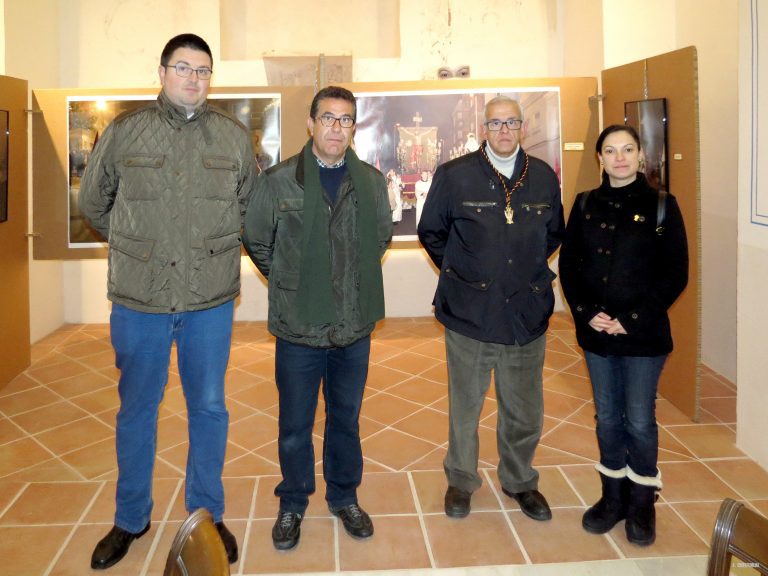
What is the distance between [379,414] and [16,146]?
3.80 metres

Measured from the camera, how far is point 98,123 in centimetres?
638

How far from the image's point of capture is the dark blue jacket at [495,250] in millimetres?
3160

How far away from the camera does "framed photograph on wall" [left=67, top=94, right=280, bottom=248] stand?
6.30m

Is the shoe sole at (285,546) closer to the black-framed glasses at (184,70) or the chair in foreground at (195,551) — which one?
the chair in foreground at (195,551)

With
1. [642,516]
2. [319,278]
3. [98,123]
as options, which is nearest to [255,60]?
[98,123]

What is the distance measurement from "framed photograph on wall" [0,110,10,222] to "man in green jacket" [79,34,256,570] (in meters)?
3.06

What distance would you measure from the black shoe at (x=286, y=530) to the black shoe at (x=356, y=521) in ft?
0.72

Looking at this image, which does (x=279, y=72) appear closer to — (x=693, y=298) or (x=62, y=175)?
(x=62, y=175)

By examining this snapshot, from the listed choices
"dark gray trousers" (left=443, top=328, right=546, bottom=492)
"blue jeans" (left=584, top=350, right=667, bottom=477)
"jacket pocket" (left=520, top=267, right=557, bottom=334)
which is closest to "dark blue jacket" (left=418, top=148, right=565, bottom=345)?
"jacket pocket" (left=520, top=267, right=557, bottom=334)

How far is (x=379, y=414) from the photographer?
4980 millimetres

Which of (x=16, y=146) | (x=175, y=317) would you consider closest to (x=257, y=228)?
(x=175, y=317)

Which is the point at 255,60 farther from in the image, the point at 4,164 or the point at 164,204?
the point at 164,204

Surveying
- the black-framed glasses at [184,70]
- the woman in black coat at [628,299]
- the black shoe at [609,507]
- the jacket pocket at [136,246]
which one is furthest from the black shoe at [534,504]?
the black-framed glasses at [184,70]

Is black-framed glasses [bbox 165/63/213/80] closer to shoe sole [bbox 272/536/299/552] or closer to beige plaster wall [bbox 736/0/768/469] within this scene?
shoe sole [bbox 272/536/299/552]
